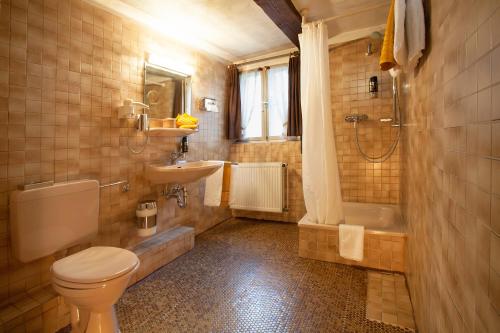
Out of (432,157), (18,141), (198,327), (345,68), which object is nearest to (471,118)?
(432,157)

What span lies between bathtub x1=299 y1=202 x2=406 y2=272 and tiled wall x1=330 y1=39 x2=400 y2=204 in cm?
33

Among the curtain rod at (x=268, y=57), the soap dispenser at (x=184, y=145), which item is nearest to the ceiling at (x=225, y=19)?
the curtain rod at (x=268, y=57)

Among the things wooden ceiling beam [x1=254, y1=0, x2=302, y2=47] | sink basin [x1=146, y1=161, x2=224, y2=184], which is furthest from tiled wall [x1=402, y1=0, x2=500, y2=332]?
sink basin [x1=146, y1=161, x2=224, y2=184]

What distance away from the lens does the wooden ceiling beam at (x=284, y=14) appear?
216 centimetres

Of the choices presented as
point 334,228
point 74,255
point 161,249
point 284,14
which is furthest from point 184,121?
point 334,228

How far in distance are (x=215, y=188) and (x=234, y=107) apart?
1318 mm

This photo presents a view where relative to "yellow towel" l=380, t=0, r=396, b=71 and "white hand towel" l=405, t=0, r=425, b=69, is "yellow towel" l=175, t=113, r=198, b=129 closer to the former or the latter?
"yellow towel" l=380, t=0, r=396, b=71

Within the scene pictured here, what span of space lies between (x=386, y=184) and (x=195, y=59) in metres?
2.76

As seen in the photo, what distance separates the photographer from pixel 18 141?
157 centimetres

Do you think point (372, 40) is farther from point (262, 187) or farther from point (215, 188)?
point (215, 188)

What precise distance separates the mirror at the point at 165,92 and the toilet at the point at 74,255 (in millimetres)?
1124

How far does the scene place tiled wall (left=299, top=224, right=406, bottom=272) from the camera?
215 cm

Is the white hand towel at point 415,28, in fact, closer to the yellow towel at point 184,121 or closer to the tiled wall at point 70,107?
the yellow towel at point 184,121

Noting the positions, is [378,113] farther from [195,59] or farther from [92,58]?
[92,58]
